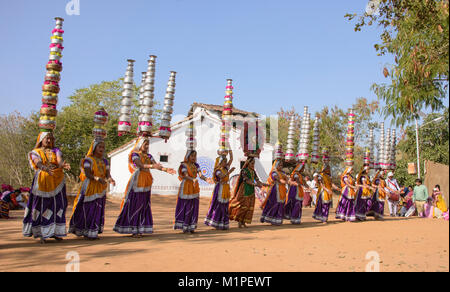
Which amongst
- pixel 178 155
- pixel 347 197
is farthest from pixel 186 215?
pixel 178 155

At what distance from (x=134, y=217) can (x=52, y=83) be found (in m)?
3.26

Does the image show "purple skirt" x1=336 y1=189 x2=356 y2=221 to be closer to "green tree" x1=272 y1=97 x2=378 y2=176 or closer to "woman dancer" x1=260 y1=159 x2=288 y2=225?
"woman dancer" x1=260 y1=159 x2=288 y2=225

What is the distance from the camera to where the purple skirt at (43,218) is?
25.8 feet

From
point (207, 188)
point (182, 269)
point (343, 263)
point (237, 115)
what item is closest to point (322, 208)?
point (343, 263)

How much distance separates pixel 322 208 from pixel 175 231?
5.08 m

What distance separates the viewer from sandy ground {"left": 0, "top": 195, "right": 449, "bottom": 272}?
19.1ft

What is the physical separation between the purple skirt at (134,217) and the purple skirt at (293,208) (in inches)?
203

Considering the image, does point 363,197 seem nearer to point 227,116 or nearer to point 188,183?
point 227,116

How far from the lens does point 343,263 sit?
19.9 feet

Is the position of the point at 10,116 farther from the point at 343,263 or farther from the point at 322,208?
the point at 343,263

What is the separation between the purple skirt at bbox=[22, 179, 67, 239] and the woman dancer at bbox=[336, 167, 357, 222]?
886cm

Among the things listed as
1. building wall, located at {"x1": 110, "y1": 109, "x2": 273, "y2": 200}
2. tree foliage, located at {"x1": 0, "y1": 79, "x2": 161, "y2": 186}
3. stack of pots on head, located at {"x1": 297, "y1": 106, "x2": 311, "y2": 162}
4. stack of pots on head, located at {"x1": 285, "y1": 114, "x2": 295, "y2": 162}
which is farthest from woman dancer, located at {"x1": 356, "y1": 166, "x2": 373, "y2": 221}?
tree foliage, located at {"x1": 0, "y1": 79, "x2": 161, "y2": 186}

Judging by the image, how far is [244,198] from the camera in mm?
11383

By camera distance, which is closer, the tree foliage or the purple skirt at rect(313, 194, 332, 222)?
the purple skirt at rect(313, 194, 332, 222)
